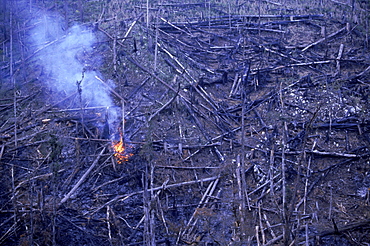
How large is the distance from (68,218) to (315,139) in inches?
351

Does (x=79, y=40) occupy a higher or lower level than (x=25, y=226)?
higher

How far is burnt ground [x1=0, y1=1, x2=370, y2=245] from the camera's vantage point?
10.3 metres

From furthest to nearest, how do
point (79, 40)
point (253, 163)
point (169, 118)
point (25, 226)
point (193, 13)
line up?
1. point (193, 13)
2. point (79, 40)
3. point (169, 118)
4. point (253, 163)
5. point (25, 226)

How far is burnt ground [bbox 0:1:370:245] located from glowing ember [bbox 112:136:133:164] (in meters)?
0.15

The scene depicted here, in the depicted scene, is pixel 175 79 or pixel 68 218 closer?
pixel 68 218

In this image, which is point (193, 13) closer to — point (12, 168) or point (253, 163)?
point (253, 163)

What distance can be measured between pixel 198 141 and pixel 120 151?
287 centimetres

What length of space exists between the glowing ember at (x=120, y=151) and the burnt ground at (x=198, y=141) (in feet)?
0.49

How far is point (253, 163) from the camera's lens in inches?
487

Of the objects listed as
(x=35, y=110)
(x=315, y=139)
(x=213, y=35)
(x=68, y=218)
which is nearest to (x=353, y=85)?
(x=315, y=139)

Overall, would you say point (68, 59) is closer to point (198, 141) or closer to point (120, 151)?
point (120, 151)

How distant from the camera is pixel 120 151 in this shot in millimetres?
12312

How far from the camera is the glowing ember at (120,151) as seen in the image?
12125 mm

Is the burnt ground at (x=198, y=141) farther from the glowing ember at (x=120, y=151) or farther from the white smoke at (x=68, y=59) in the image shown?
the white smoke at (x=68, y=59)
